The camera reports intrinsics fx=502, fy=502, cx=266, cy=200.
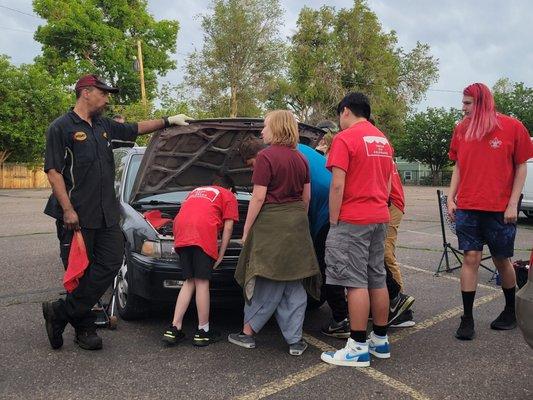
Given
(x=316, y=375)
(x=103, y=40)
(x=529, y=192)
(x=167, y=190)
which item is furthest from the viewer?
(x=103, y=40)

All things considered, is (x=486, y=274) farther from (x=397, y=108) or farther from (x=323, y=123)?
(x=397, y=108)

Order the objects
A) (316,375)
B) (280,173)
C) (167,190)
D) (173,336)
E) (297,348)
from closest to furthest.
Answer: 1. (316,375)
2. (280,173)
3. (297,348)
4. (173,336)
5. (167,190)

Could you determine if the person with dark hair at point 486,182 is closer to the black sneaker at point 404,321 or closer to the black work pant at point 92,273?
the black sneaker at point 404,321

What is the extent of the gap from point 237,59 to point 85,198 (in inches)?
1397

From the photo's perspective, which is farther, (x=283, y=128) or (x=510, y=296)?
(x=510, y=296)

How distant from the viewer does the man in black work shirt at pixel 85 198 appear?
139 inches

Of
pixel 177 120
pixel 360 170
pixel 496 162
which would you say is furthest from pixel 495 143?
pixel 177 120

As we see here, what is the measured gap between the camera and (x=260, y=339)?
406 centimetres

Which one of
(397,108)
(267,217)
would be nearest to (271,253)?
(267,217)

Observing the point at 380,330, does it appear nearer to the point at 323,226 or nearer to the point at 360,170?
the point at 323,226

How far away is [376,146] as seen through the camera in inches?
136

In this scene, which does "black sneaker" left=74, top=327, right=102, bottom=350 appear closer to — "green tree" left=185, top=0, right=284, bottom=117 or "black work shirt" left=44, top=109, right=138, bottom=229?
"black work shirt" left=44, top=109, right=138, bottom=229

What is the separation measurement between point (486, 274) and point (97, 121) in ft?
16.7

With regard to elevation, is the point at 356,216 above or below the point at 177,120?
below
